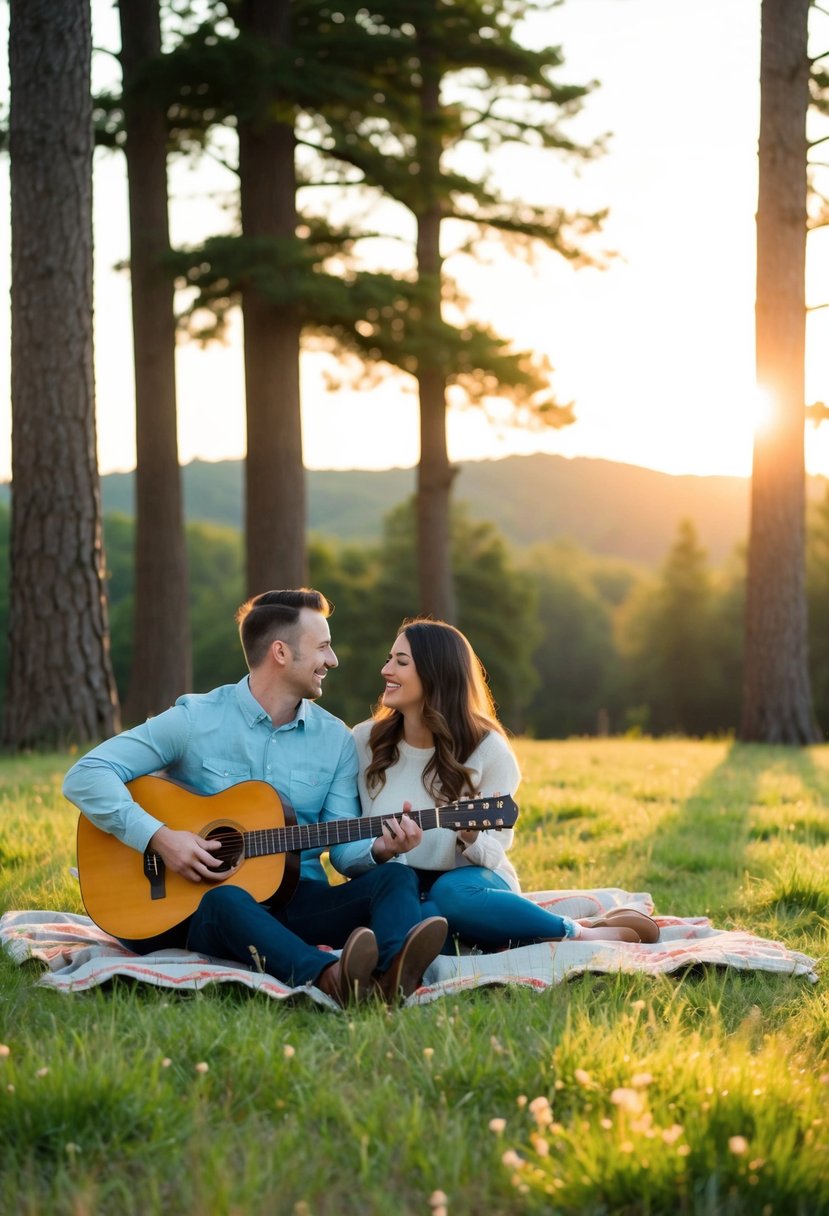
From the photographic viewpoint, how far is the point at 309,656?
4.60 m

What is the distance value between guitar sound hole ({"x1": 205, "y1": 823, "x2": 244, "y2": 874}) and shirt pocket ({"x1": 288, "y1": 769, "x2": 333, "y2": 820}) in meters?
0.33

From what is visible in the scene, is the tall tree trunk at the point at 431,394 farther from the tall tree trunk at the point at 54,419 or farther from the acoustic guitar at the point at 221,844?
the acoustic guitar at the point at 221,844

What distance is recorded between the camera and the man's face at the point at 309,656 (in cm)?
459

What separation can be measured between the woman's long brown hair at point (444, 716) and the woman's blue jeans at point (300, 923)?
0.54 meters

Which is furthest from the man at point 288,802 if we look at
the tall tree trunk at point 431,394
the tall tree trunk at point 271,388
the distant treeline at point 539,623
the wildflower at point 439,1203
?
the distant treeline at point 539,623

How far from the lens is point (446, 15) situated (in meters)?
14.4

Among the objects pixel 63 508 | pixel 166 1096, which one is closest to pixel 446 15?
pixel 63 508

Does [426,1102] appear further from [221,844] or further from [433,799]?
[433,799]

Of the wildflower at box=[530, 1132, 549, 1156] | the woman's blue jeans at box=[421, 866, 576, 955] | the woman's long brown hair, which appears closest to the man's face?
the woman's long brown hair

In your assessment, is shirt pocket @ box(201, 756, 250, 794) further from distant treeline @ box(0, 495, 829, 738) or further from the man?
distant treeline @ box(0, 495, 829, 738)

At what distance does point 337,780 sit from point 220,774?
448 millimetres

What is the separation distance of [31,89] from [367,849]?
679 centimetres

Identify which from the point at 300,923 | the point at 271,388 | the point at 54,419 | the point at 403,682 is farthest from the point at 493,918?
the point at 271,388

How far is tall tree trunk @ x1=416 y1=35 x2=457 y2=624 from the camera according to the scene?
14469mm
